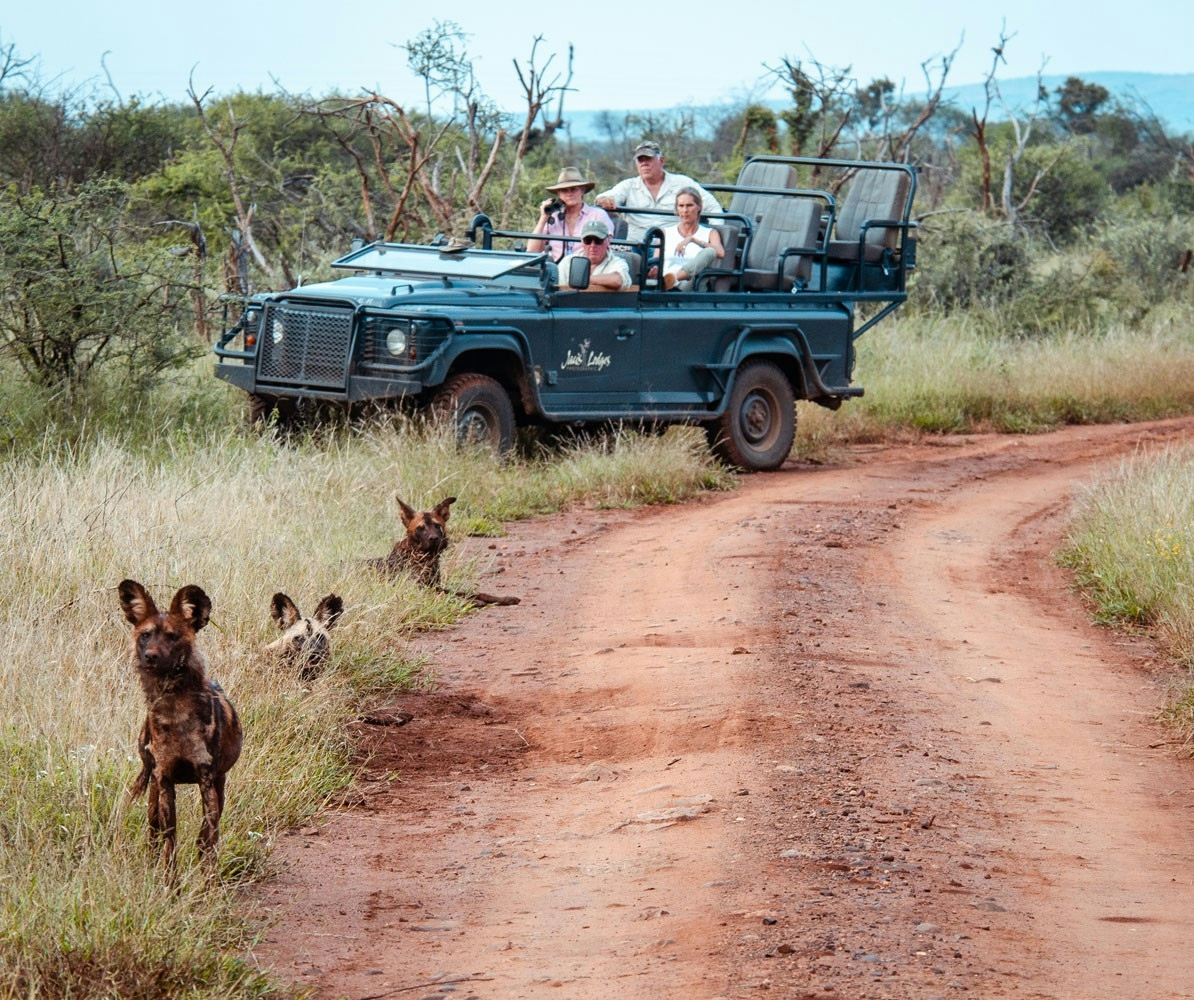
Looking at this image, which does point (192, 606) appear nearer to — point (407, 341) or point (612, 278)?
point (407, 341)

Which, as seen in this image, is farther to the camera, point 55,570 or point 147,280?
point 147,280

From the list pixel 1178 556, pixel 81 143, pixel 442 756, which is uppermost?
pixel 81 143

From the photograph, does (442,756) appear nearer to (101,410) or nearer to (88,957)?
(88,957)

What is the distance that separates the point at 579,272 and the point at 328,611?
539cm

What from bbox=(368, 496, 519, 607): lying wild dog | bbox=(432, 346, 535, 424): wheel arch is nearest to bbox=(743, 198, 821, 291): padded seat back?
bbox=(432, 346, 535, 424): wheel arch

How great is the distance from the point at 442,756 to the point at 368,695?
607mm

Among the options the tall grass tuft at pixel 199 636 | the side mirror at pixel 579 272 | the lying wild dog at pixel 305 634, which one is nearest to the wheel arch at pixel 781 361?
the tall grass tuft at pixel 199 636

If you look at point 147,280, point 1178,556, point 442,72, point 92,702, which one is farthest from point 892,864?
point 442,72

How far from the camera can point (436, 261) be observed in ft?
38.7

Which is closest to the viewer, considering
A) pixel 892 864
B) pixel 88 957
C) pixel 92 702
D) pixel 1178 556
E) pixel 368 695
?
pixel 88 957

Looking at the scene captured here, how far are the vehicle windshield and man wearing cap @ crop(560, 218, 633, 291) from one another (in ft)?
0.97

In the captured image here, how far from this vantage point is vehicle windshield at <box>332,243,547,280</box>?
37.7 ft

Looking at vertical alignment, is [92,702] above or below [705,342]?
below

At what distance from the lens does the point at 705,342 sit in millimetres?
12414
